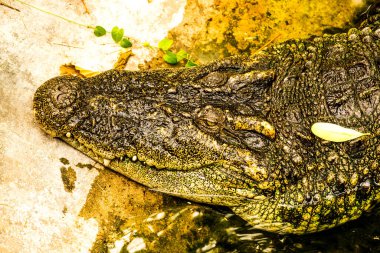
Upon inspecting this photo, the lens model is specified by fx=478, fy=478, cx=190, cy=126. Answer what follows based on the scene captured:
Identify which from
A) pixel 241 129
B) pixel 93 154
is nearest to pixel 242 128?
pixel 241 129

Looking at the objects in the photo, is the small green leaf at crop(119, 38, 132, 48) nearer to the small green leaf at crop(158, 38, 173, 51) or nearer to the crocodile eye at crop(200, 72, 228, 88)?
the small green leaf at crop(158, 38, 173, 51)

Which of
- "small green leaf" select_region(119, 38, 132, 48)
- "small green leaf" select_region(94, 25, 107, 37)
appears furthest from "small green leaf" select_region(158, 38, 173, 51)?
"small green leaf" select_region(94, 25, 107, 37)

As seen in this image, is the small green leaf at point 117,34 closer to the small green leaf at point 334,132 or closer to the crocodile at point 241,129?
the crocodile at point 241,129

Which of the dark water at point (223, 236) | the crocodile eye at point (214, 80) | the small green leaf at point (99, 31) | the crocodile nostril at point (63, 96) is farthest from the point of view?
the small green leaf at point (99, 31)

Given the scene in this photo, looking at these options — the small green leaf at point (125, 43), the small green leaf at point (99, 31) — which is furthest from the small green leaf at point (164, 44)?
the small green leaf at point (99, 31)

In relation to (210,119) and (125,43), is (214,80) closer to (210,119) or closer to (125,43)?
(210,119)

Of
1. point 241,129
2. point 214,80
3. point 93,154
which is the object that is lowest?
point 93,154

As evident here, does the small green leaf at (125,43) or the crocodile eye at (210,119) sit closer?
the crocodile eye at (210,119)

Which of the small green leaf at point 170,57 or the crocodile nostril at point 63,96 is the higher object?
the small green leaf at point 170,57
